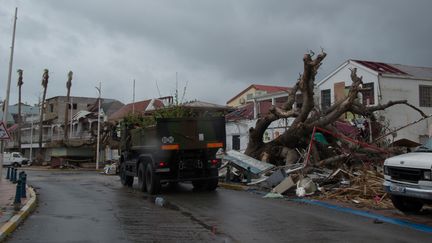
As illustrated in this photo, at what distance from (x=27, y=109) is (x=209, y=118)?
95883mm

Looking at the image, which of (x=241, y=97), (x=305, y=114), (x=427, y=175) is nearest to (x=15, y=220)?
(x=427, y=175)

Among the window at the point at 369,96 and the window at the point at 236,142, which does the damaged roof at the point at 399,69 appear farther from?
the window at the point at 236,142

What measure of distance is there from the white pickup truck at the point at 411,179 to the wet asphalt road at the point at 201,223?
3.01 feet

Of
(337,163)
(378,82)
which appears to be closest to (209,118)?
(337,163)

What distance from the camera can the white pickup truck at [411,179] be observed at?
34.1 feet

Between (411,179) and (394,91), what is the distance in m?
23.8

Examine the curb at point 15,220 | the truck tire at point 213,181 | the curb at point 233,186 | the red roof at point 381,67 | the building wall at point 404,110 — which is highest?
the red roof at point 381,67

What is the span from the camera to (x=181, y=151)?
58.2 feet

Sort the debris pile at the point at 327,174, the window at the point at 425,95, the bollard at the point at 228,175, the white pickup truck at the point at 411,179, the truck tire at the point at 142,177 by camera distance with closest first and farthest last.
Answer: the white pickup truck at the point at 411,179 < the debris pile at the point at 327,174 < the truck tire at the point at 142,177 < the bollard at the point at 228,175 < the window at the point at 425,95

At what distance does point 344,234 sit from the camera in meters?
9.30

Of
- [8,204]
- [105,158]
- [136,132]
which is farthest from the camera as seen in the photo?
[105,158]

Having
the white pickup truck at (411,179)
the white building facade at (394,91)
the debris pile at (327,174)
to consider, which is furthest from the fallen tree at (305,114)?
the white building facade at (394,91)

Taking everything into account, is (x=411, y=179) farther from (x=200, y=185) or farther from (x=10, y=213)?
(x=200, y=185)

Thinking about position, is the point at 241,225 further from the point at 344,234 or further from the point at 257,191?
the point at 257,191
